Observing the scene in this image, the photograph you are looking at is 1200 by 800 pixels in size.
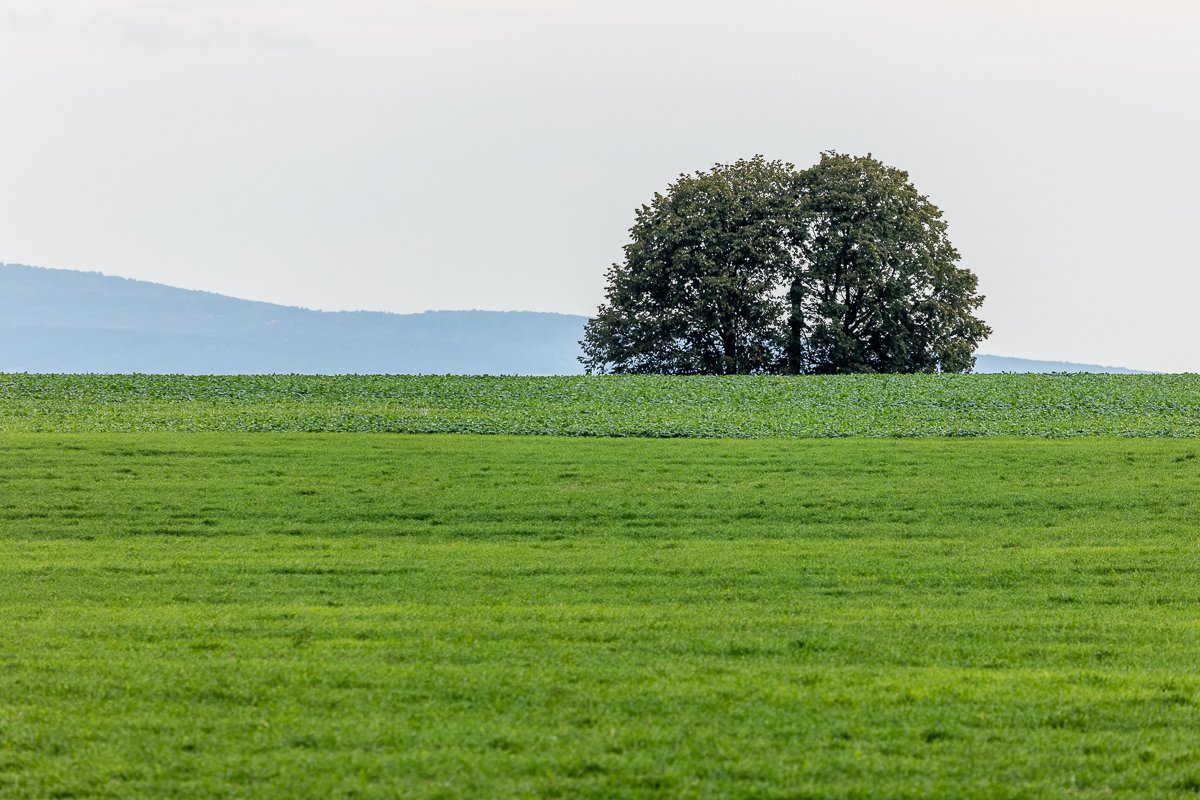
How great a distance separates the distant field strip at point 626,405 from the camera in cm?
3322

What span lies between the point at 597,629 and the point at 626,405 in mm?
25193

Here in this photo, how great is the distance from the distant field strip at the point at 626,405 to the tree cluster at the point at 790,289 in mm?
12401

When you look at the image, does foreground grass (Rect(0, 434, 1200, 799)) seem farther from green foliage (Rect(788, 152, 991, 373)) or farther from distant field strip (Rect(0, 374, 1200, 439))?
green foliage (Rect(788, 152, 991, 373))

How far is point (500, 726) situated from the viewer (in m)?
9.82

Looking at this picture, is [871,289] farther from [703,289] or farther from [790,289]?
[703,289]

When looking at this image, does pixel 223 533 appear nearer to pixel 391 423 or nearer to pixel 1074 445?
pixel 391 423

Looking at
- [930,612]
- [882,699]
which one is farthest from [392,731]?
[930,612]

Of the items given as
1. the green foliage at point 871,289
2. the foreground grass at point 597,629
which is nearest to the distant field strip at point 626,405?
the foreground grass at point 597,629

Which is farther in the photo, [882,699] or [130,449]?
[130,449]

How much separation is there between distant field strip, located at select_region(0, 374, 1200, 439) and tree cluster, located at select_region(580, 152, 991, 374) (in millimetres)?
12401

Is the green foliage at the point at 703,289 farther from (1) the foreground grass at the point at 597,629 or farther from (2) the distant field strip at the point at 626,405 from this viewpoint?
(1) the foreground grass at the point at 597,629

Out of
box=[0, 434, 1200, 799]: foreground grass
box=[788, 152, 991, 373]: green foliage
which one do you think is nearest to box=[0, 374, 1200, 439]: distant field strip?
box=[0, 434, 1200, 799]: foreground grass

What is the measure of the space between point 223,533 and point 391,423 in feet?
43.9

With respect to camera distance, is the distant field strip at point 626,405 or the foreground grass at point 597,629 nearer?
the foreground grass at point 597,629
